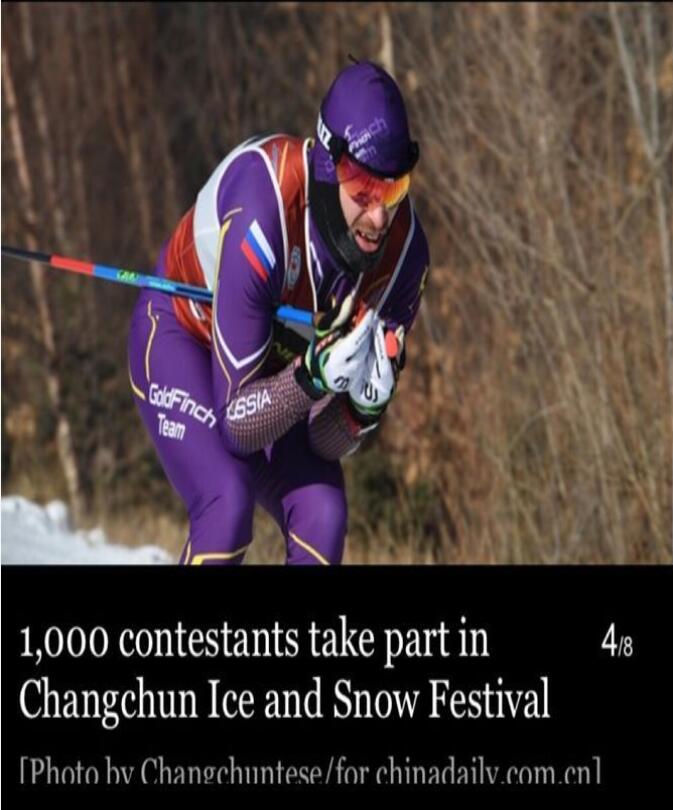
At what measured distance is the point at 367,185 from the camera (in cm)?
593

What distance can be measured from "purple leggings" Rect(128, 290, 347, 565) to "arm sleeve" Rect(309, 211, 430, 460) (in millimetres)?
99

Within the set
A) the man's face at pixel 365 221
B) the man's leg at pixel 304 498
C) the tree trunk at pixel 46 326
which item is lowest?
the man's leg at pixel 304 498

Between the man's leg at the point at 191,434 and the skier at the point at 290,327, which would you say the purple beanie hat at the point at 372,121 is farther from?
the man's leg at the point at 191,434

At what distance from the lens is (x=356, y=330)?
5.79 m

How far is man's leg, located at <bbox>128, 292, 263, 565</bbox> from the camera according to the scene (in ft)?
19.8

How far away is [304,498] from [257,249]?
79cm

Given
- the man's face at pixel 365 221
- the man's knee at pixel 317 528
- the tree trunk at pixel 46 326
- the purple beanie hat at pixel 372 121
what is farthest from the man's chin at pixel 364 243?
the tree trunk at pixel 46 326

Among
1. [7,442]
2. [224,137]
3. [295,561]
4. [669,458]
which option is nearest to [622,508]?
[669,458]

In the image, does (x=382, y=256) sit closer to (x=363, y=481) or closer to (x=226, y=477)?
(x=226, y=477)

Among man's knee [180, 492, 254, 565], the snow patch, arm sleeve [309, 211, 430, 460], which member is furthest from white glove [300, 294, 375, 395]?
the snow patch

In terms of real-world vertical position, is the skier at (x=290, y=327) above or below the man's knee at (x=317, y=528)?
above

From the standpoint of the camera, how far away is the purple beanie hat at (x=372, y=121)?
586 cm

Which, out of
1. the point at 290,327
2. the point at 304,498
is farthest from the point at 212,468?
the point at 290,327

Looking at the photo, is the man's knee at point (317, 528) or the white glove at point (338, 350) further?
the man's knee at point (317, 528)
